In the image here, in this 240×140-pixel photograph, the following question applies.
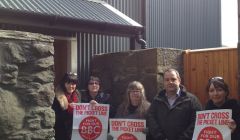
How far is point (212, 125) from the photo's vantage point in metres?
5.11

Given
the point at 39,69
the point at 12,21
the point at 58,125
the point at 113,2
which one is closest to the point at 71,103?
the point at 58,125

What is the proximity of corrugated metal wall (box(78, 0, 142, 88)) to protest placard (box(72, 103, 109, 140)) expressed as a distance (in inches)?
127

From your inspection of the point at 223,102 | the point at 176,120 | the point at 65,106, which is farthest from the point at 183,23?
the point at 223,102

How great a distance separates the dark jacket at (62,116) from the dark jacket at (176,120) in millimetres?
1421

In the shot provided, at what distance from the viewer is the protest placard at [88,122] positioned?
246 inches

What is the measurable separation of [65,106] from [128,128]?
1.06m

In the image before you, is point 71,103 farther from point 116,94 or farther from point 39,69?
point 116,94

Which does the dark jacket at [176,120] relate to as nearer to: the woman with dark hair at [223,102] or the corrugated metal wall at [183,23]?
the woman with dark hair at [223,102]

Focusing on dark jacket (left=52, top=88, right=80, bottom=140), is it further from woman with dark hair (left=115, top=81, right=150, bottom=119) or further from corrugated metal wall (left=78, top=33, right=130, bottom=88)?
corrugated metal wall (left=78, top=33, right=130, bottom=88)

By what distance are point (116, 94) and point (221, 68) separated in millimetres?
2162

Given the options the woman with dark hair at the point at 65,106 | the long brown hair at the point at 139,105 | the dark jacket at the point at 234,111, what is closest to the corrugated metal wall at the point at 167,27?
the woman with dark hair at the point at 65,106

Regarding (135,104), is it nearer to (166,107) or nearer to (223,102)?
(166,107)

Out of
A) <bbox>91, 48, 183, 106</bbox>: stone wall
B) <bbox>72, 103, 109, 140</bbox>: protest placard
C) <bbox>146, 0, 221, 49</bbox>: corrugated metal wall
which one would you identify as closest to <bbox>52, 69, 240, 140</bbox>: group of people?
<bbox>72, 103, 109, 140</bbox>: protest placard

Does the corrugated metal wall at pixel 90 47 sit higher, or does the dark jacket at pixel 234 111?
the corrugated metal wall at pixel 90 47
